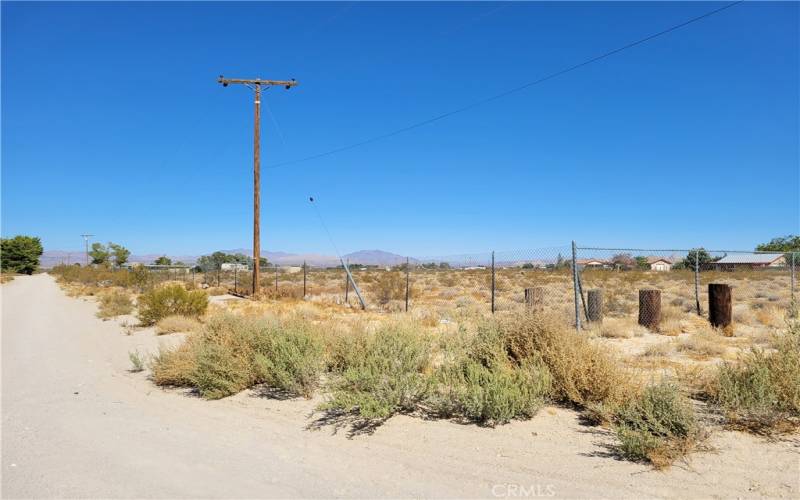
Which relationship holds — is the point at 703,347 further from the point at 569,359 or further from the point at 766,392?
the point at 569,359

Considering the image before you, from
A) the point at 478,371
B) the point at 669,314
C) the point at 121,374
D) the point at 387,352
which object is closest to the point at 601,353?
the point at 478,371

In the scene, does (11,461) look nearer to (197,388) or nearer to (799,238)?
(197,388)

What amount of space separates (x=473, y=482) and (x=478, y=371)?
1.83 meters

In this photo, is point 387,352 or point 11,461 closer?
point 11,461

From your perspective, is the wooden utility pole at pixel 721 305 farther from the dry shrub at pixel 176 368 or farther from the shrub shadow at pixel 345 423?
the dry shrub at pixel 176 368

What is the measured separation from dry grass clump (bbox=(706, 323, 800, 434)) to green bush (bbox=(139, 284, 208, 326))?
44.1 feet

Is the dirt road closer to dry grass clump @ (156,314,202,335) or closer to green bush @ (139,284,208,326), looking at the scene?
dry grass clump @ (156,314,202,335)

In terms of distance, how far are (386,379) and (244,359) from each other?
249 cm

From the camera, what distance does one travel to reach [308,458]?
4.71 metres

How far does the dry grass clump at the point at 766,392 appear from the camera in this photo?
5004mm

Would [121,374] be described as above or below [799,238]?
below

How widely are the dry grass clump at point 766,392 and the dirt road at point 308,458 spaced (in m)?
0.30

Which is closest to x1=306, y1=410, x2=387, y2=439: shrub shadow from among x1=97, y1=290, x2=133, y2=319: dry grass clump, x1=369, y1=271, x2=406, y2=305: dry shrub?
x1=97, y1=290, x2=133, y2=319: dry grass clump

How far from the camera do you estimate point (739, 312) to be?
1508cm
